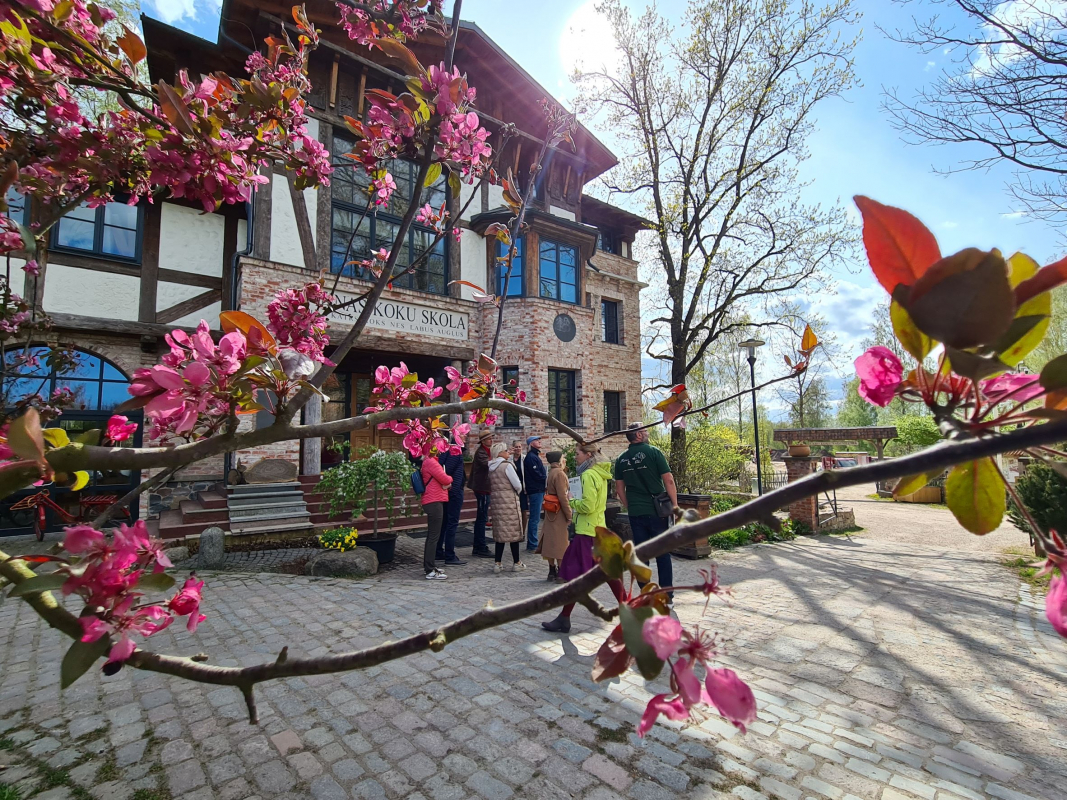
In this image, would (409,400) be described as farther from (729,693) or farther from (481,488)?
(481,488)

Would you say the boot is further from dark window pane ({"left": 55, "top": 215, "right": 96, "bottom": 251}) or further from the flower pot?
dark window pane ({"left": 55, "top": 215, "right": 96, "bottom": 251})

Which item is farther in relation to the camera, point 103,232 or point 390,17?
point 103,232

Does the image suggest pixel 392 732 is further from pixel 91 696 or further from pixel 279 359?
pixel 279 359

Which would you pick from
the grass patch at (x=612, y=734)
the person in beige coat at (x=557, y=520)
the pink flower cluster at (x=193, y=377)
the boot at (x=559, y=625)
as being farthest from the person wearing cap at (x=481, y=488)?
the pink flower cluster at (x=193, y=377)

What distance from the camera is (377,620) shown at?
4.18m

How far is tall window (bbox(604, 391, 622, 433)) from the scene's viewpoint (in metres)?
15.2

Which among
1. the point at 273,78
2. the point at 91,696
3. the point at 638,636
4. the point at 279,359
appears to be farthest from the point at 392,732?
the point at 273,78

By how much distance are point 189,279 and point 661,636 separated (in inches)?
470

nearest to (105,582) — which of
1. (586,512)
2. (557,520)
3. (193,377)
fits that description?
(193,377)

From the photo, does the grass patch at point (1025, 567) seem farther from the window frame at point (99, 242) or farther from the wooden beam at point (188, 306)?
the window frame at point (99, 242)

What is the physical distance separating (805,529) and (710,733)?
8866 mm

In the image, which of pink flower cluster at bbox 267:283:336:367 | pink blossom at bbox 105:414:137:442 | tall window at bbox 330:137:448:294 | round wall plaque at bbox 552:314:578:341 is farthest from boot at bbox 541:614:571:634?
round wall plaque at bbox 552:314:578:341

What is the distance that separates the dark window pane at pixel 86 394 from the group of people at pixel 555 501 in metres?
7.23

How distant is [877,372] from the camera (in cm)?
71
